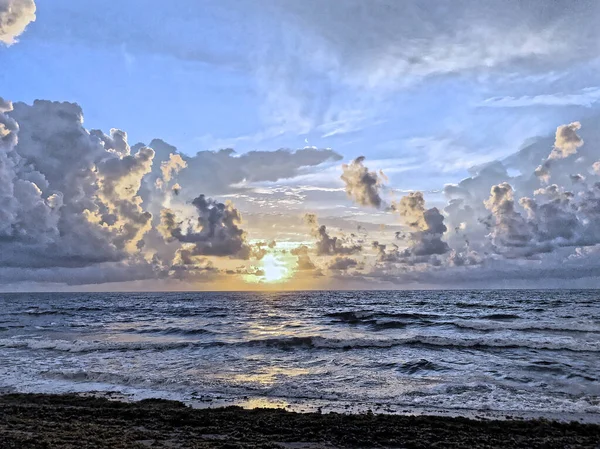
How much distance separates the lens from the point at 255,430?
11719mm

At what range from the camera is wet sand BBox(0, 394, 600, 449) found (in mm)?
10617

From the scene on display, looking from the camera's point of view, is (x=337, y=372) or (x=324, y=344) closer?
(x=337, y=372)

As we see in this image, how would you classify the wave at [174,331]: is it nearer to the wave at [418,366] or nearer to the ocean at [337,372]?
the ocean at [337,372]

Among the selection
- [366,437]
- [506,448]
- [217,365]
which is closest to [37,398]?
[217,365]

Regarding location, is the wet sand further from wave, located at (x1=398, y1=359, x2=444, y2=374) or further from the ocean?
wave, located at (x1=398, y1=359, x2=444, y2=374)

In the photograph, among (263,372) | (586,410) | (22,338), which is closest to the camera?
(586,410)

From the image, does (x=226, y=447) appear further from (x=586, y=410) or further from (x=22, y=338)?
(x=22, y=338)

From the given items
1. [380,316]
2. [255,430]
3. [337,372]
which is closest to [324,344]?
[337,372]

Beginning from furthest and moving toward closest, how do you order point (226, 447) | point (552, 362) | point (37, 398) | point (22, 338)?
point (22, 338) < point (552, 362) < point (37, 398) < point (226, 447)

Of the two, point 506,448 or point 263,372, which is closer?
point 506,448

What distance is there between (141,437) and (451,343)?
24748 mm

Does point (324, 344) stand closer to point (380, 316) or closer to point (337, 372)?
point (337, 372)

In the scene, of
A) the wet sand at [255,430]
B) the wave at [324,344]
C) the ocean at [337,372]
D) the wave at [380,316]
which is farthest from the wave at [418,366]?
the wave at [380,316]

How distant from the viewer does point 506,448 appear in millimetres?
10453
